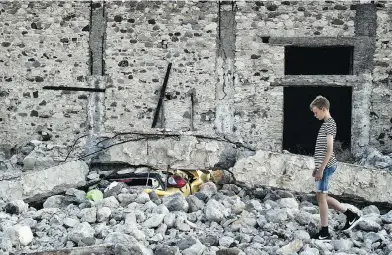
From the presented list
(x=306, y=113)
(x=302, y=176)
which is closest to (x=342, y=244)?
(x=302, y=176)

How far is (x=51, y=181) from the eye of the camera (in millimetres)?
7805

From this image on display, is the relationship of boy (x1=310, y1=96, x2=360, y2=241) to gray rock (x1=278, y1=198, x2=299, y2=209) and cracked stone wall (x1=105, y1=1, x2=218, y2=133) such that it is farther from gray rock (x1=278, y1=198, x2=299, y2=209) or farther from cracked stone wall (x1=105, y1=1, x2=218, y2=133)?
cracked stone wall (x1=105, y1=1, x2=218, y2=133)

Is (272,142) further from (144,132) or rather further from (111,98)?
(144,132)

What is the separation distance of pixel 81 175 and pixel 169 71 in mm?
4673

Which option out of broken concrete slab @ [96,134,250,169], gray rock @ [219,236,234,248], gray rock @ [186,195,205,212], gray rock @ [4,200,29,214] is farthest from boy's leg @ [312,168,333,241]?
gray rock @ [4,200,29,214]

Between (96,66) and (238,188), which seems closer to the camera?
(238,188)

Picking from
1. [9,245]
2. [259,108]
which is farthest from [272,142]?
[9,245]

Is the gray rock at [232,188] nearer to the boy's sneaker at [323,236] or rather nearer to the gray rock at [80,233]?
the boy's sneaker at [323,236]

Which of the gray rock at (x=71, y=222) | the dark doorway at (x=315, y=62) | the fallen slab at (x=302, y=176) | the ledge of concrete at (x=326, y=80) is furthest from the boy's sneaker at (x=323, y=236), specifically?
the dark doorway at (x=315, y=62)

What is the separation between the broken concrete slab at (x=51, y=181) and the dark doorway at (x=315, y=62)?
7.28 metres

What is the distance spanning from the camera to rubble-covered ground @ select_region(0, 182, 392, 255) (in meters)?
5.79

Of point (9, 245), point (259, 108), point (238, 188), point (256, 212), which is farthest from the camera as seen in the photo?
point (259, 108)

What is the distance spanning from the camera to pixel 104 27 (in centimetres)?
1227

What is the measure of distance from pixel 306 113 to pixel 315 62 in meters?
1.38
